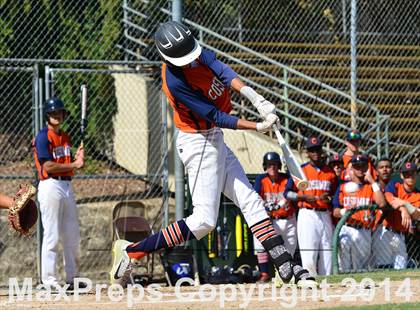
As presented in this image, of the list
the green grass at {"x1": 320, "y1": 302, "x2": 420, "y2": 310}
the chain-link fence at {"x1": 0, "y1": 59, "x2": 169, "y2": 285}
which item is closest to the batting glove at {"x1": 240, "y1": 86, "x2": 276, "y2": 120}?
the green grass at {"x1": 320, "y1": 302, "x2": 420, "y2": 310}

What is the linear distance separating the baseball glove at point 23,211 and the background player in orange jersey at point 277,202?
4.31 metres

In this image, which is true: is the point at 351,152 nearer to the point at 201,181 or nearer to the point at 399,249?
the point at 399,249

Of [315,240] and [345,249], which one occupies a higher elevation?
[315,240]

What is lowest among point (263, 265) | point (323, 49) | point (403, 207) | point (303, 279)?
point (303, 279)

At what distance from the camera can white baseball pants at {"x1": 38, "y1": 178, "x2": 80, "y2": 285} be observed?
10633 mm

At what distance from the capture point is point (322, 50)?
648 inches

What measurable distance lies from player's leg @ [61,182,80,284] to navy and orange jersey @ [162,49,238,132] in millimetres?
3150

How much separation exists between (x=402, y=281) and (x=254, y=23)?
8062mm

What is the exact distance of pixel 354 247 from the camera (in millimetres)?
11602

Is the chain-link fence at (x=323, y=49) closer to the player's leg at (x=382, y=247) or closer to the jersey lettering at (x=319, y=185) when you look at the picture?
the jersey lettering at (x=319, y=185)

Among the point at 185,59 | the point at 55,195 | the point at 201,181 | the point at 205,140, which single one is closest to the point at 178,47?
the point at 185,59

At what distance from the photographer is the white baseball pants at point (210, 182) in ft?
25.9

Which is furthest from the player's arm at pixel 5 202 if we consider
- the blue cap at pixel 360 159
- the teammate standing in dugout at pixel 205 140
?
the blue cap at pixel 360 159

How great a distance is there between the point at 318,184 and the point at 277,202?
0.55m
